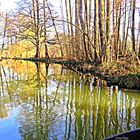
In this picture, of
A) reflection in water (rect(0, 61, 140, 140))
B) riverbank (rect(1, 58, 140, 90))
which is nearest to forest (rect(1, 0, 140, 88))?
riverbank (rect(1, 58, 140, 90))

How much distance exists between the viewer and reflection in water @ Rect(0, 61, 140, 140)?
22.9ft

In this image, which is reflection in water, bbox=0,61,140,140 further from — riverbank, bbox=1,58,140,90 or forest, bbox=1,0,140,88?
forest, bbox=1,0,140,88

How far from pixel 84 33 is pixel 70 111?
10.1 meters

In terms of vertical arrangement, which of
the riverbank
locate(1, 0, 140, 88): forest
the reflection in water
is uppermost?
locate(1, 0, 140, 88): forest

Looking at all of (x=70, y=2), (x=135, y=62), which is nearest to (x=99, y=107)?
(x=135, y=62)

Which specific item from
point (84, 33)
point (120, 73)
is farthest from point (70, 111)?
point (84, 33)

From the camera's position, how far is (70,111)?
29.0 ft

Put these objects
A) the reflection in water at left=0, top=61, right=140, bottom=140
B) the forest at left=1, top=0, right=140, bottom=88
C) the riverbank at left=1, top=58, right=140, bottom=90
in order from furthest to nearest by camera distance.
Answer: the forest at left=1, top=0, right=140, bottom=88 < the riverbank at left=1, top=58, right=140, bottom=90 < the reflection in water at left=0, top=61, right=140, bottom=140

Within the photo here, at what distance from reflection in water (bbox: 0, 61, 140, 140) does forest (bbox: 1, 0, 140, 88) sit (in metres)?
2.53

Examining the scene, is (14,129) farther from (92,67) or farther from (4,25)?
(4,25)

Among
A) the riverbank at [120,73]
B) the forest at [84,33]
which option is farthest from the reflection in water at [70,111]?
the forest at [84,33]

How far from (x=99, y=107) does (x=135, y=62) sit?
295 inches

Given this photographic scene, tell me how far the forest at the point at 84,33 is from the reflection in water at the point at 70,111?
2.53 meters

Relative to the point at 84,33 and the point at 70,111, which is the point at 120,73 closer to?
the point at 84,33
